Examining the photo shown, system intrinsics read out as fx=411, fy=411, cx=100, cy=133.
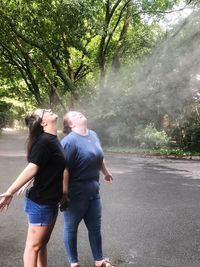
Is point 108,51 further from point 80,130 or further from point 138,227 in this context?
point 80,130

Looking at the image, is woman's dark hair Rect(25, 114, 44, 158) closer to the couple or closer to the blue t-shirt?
the couple

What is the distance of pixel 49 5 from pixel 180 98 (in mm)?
7748

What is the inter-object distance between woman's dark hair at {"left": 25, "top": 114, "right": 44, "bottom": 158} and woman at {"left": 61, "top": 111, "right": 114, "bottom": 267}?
0.58 m

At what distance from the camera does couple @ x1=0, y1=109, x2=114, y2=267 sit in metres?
3.43

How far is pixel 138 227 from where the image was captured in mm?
6164

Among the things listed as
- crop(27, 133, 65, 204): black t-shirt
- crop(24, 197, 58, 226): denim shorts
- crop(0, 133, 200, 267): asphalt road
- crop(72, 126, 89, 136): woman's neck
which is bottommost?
crop(0, 133, 200, 267): asphalt road

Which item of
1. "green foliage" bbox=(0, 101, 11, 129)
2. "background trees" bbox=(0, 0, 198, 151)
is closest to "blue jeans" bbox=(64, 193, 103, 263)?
"background trees" bbox=(0, 0, 198, 151)

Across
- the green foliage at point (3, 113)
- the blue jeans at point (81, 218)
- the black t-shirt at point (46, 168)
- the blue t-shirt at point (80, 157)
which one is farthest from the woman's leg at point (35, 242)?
the green foliage at point (3, 113)

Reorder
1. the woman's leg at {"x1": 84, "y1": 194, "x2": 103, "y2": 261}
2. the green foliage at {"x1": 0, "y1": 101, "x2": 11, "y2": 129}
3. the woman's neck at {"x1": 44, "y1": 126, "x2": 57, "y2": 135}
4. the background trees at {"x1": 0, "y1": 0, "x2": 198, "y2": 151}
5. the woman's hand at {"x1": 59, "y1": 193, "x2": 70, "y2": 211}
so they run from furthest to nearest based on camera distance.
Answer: the green foliage at {"x1": 0, "y1": 101, "x2": 11, "y2": 129}
the background trees at {"x1": 0, "y1": 0, "x2": 198, "y2": 151}
the woman's leg at {"x1": 84, "y1": 194, "x2": 103, "y2": 261}
the woman's hand at {"x1": 59, "y1": 193, "x2": 70, "y2": 211}
the woman's neck at {"x1": 44, "y1": 126, "x2": 57, "y2": 135}

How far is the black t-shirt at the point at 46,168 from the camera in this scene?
340cm

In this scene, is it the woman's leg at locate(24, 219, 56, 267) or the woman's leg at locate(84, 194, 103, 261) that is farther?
the woman's leg at locate(84, 194, 103, 261)

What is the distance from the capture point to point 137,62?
23094mm

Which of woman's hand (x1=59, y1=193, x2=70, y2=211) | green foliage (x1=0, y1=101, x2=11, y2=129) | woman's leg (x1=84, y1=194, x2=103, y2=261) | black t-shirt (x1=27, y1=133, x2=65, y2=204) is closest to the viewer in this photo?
black t-shirt (x1=27, y1=133, x2=65, y2=204)

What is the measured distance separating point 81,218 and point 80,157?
2.03ft
